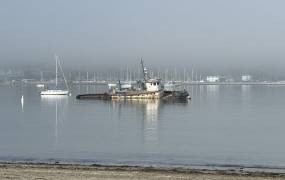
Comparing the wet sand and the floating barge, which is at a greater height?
the floating barge

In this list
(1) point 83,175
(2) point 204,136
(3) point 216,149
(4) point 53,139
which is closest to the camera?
(1) point 83,175

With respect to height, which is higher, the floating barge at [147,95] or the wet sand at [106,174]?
the floating barge at [147,95]

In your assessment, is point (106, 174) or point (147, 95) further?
point (147, 95)

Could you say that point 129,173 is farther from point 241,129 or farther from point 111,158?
point 241,129

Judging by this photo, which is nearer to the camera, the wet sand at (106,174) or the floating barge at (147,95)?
the wet sand at (106,174)

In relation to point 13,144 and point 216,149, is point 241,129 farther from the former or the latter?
point 13,144

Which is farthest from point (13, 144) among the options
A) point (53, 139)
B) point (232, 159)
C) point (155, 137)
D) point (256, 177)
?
point (256, 177)

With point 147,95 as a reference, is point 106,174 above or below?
below

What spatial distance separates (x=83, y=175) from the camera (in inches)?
679

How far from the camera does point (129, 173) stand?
1798cm

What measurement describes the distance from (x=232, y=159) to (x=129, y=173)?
31.8 feet

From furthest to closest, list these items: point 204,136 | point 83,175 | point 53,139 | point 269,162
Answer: point 204,136
point 53,139
point 269,162
point 83,175

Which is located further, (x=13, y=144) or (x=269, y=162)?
(x=13, y=144)

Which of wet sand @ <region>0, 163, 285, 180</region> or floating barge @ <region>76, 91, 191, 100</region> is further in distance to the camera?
floating barge @ <region>76, 91, 191, 100</region>
